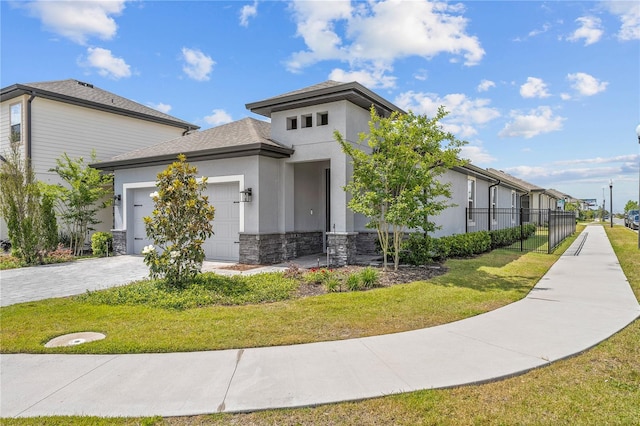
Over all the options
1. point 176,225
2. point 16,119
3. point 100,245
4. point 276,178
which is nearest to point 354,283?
point 176,225

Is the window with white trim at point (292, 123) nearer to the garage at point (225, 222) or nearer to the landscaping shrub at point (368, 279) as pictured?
the garage at point (225, 222)

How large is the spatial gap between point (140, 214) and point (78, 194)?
2.71 meters

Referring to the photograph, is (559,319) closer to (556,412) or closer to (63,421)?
(556,412)

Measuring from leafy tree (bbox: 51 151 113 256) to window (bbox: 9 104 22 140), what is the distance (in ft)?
6.18

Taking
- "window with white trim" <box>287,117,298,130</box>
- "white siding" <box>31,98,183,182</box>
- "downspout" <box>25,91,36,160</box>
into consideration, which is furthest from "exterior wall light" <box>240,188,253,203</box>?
"downspout" <box>25,91,36,160</box>

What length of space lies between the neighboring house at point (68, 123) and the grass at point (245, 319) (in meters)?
11.4

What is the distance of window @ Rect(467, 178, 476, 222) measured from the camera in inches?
700

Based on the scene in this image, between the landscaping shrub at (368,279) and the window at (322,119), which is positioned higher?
the window at (322,119)

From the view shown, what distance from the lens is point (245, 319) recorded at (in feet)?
18.9

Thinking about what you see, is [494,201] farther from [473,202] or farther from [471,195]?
[471,195]

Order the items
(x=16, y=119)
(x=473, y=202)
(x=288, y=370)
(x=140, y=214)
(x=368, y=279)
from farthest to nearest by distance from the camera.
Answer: (x=473, y=202) < (x=16, y=119) < (x=140, y=214) < (x=368, y=279) < (x=288, y=370)

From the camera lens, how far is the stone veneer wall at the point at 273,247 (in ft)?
36.7

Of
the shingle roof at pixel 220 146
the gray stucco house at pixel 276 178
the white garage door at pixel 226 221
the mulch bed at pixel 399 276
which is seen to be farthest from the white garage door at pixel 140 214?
the mulch bed at pixel 399 276

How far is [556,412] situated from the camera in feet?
10.2
